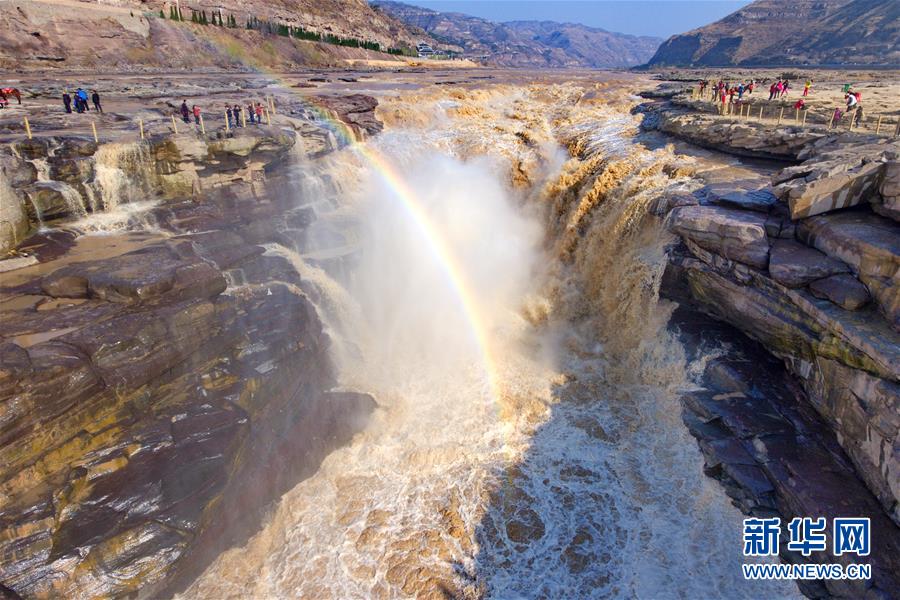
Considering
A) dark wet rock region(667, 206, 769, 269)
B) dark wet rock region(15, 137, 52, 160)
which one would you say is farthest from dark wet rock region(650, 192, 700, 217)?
dark wet rock region(15, 137, 52, 160)

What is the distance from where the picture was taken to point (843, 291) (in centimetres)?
852

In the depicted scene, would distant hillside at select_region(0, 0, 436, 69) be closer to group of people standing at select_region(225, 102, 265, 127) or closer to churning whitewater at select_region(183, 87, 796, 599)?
group of people standing at select_region(225, 102, 265, 127)

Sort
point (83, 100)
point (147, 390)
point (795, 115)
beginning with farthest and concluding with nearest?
1. point (795, 115)
2. point (83, 100)
3. point (147, 390)

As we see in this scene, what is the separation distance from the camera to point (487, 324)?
1580 centimetres

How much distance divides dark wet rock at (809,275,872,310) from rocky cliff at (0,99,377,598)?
976 centimetres

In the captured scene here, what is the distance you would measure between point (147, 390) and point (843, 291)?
40.2ft

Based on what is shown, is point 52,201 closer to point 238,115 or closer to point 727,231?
point 238,115

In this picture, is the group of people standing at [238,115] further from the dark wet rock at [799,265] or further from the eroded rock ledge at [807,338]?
the dark wet rock at [799,265]

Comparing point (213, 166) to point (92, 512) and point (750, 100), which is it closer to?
point (92, 512)

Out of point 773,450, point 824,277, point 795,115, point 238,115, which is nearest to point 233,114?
point 238,115

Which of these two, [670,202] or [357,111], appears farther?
[357,111]

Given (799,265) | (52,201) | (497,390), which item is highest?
(52,201)

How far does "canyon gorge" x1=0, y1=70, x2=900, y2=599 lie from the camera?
8.14 meters

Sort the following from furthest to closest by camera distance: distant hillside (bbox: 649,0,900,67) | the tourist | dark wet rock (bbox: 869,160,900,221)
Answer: distant hillside (bbox: 649,0,900,67) → the tourist → dark wet rock (bbox: 869,160,900,221)
